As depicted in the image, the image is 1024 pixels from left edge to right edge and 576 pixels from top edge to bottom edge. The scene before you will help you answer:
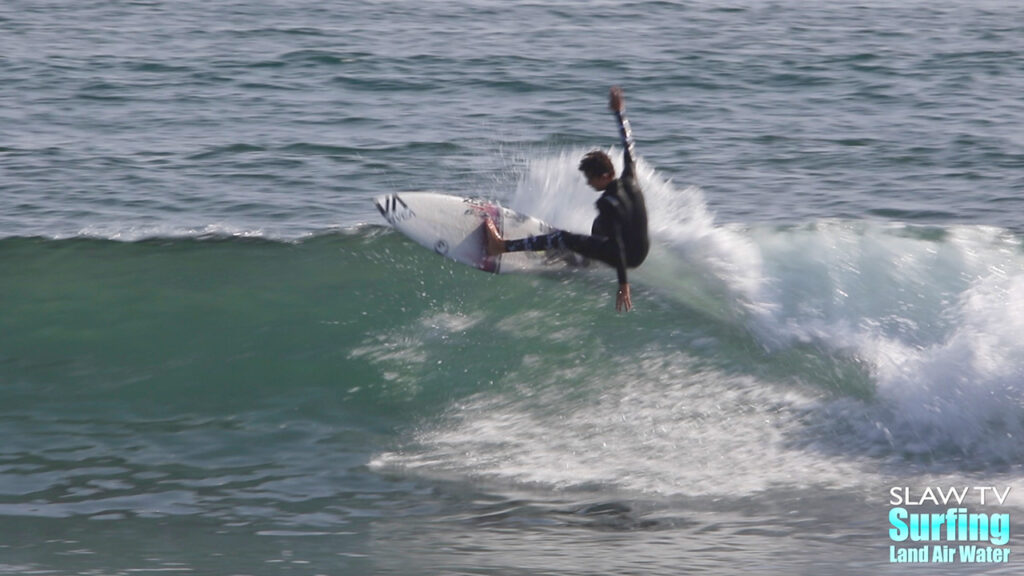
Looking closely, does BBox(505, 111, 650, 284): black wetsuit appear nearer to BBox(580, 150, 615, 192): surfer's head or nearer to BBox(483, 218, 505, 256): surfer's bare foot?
BBox(580, 150, 615, 192): surfer's head

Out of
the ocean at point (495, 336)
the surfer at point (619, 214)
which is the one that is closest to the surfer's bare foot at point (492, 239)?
the ocean at point (495, 336)

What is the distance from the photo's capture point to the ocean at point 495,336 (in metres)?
7.53

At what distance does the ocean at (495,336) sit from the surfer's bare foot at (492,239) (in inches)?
20.8

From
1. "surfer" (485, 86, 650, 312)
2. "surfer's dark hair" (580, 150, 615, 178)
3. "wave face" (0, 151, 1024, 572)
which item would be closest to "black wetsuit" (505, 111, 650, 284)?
"surfer" (485, 86, 650, 312)

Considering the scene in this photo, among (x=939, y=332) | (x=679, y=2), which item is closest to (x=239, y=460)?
(x=939, y=332)

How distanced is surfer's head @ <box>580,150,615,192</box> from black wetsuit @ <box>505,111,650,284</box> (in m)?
0.07

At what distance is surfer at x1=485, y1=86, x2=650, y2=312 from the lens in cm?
905

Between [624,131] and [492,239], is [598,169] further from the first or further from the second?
[492,239]

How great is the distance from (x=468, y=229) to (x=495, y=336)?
0.90 metres

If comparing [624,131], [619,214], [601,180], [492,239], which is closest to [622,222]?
[619,214]

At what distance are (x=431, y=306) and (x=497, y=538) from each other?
153 inches

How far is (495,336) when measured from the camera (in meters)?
10.4

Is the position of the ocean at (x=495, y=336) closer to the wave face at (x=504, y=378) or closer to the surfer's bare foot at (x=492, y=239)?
the wave face at (x=504, y=378)

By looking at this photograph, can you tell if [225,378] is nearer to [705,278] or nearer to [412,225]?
[412,225]
